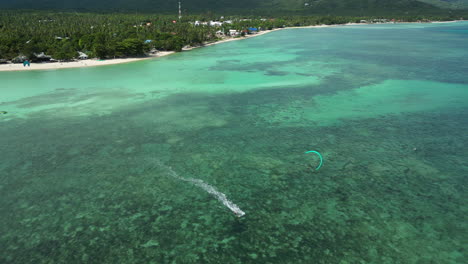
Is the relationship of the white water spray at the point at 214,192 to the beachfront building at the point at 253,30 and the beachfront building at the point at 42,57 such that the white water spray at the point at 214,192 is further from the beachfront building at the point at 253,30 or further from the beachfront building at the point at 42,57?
the beachfront building at the point at 253,30

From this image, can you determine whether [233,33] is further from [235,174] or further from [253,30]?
[235,174]

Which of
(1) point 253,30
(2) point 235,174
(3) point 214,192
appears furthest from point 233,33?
(3) point 214,192

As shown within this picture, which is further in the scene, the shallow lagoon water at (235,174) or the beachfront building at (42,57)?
the beachfront building at (42,57)

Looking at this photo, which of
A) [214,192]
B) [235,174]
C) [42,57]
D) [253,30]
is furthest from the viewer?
[253,30]

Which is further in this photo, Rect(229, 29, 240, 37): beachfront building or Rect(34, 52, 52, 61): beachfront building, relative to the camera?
Rect(229, 29, 240, 37): beachfront building

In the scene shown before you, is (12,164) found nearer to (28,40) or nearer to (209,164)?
(209,164)

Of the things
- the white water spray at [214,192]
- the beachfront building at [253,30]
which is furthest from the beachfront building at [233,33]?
the white water spray at [214,192]

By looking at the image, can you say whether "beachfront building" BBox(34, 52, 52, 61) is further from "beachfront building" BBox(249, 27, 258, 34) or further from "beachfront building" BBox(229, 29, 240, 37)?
"beachfront building" BBox(249, 27, 258, 34)

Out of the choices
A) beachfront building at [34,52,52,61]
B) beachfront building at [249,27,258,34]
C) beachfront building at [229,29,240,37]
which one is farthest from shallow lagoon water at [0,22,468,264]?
beachfront building at [249,27,258,34]
